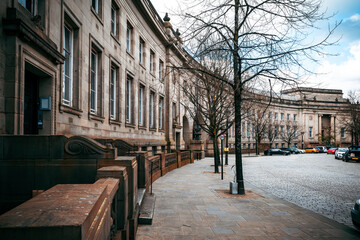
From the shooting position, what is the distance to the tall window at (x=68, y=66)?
446 inches

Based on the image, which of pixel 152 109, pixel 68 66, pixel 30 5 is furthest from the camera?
pixel 152 109

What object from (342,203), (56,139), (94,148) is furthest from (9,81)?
(342,203)

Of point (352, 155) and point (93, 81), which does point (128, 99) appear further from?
point (352, 155)

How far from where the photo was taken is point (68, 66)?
37.9 feet

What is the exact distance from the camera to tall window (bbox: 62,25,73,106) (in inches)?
446

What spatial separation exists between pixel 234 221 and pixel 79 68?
849cm

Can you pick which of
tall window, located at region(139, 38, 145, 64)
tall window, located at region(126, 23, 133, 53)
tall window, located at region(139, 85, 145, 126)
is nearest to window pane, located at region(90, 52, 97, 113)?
tall window, located at region(126, 23, 133, 53)

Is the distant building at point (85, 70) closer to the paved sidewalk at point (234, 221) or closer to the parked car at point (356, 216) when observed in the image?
the paved sidewalk at point (234, 221)

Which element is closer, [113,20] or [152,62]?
[113,20]

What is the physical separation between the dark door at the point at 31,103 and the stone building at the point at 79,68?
0.09 feet

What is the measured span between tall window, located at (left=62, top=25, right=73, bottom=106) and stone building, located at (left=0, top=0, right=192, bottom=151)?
4 centimetres

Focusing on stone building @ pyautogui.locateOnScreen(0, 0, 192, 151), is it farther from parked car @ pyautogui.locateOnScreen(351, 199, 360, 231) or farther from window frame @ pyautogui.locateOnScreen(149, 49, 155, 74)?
parked car @ pyautogui.locateOnScreen(351, 199, 360, 231)

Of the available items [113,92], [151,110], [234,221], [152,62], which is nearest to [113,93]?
[113,92]

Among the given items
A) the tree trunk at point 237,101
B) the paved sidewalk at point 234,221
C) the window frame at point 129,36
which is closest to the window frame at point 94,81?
the window frame at point 129,36
